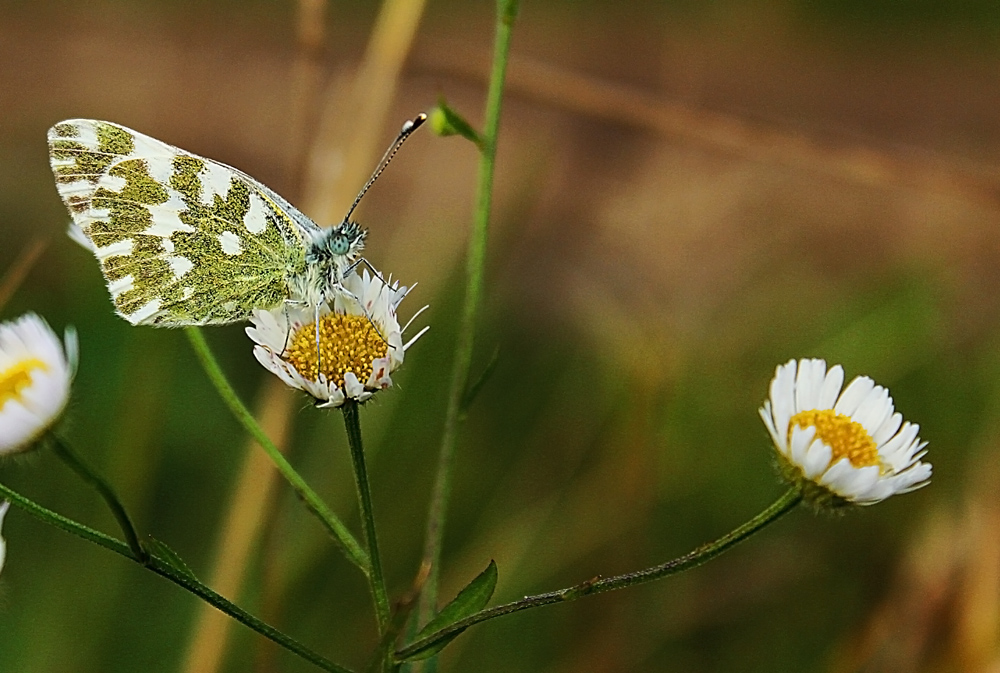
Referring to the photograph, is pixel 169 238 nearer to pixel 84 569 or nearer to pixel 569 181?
pixel 84 569

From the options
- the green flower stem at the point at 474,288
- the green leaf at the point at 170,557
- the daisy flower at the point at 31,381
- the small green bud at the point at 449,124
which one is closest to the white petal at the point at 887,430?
the green flower stem at the point at 474,288

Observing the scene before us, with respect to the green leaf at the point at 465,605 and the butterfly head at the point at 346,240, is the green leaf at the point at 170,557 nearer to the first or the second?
the green leaf at the point at 465,605

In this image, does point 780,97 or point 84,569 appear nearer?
point 84,569

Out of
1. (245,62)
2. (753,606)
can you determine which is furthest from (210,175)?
(245,62)

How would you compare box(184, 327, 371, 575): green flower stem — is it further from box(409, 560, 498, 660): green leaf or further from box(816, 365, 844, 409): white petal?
box(816, 365, 844, 409): white petal

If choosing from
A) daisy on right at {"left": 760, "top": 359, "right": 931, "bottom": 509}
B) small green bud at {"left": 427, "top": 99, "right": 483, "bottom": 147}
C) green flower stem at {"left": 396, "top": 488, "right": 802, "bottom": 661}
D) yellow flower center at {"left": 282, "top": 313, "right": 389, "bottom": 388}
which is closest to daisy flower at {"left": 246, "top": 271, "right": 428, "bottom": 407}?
yellow flower center at {"left": 282, "top": 313, "right": 389, "bottom": 388}

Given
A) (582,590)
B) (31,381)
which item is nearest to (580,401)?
(31,381)

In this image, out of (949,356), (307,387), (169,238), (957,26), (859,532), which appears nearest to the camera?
(307,387)
